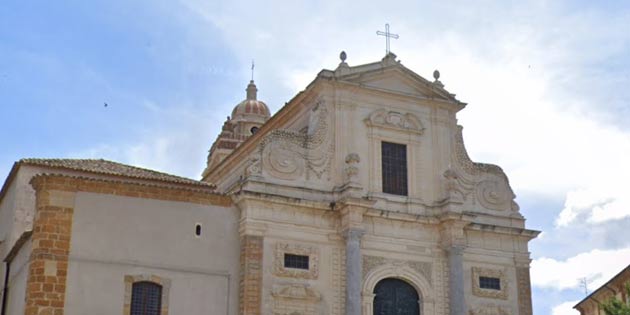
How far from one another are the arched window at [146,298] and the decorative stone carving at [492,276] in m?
9.77

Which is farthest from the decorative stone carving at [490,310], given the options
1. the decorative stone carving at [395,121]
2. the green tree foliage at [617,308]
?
the decorative stone carving at [395,121]

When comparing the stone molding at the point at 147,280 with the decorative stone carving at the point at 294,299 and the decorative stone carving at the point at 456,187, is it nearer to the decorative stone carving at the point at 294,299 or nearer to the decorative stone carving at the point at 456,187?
the decorative stone carving at the point at 294,299

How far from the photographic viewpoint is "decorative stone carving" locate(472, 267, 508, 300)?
2881 cm

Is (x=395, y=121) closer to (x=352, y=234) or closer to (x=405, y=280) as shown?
(x=352, y=234)

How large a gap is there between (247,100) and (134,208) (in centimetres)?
1946

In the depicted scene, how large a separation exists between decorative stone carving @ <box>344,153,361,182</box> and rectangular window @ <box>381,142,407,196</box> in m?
1.34

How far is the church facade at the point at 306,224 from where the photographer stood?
24.4 m

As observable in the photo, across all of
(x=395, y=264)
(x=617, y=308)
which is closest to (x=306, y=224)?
(x=395, y=264)

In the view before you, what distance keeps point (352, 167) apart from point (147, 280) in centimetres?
698

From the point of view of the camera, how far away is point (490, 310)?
2869 cm

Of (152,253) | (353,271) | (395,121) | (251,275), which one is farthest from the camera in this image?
(395,121)

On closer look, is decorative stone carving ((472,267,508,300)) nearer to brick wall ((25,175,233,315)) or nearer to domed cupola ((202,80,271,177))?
brick wall ((25,175,233,315))

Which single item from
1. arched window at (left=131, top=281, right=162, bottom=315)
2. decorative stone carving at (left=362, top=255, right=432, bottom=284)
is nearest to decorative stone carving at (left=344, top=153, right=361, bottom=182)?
decorative stone carving at (left=362, top=255, right=432, bottom=284)

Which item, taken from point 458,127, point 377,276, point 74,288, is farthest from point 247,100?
point 74,288
